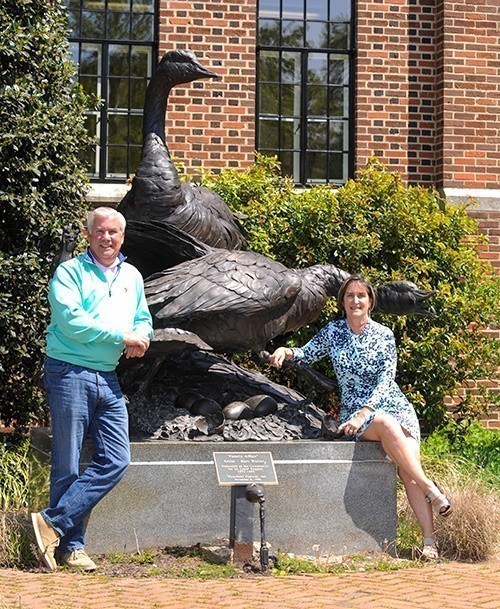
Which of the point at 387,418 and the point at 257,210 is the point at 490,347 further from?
the point at 387,418

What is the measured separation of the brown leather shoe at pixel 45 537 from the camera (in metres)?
5.29

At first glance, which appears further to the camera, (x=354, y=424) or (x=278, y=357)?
(x=278, y=357)

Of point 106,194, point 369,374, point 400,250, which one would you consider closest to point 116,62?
point 106,194

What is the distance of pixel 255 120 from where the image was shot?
12.9 metres

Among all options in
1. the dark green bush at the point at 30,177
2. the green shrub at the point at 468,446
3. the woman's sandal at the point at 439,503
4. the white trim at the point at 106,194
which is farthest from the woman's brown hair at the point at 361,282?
the white trim at the point at 106,194

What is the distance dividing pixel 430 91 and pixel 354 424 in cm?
794

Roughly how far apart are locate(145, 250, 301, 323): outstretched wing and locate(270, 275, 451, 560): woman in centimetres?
34

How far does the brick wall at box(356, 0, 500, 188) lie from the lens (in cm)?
1284

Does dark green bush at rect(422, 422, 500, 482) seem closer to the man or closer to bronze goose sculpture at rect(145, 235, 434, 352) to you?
bronze goose sculpture at rect(145, 235, 434, 352)

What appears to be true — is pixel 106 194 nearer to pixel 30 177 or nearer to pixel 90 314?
pixel 30 177

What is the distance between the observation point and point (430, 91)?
42.9 feet

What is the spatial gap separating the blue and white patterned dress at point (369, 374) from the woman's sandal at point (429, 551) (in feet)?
2.00

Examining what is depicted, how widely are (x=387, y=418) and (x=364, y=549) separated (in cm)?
80

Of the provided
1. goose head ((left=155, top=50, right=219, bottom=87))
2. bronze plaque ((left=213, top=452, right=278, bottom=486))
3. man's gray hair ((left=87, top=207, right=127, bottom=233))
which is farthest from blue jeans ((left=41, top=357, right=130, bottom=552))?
goose head ((left=155, top=50, right=219, bottom=87))
